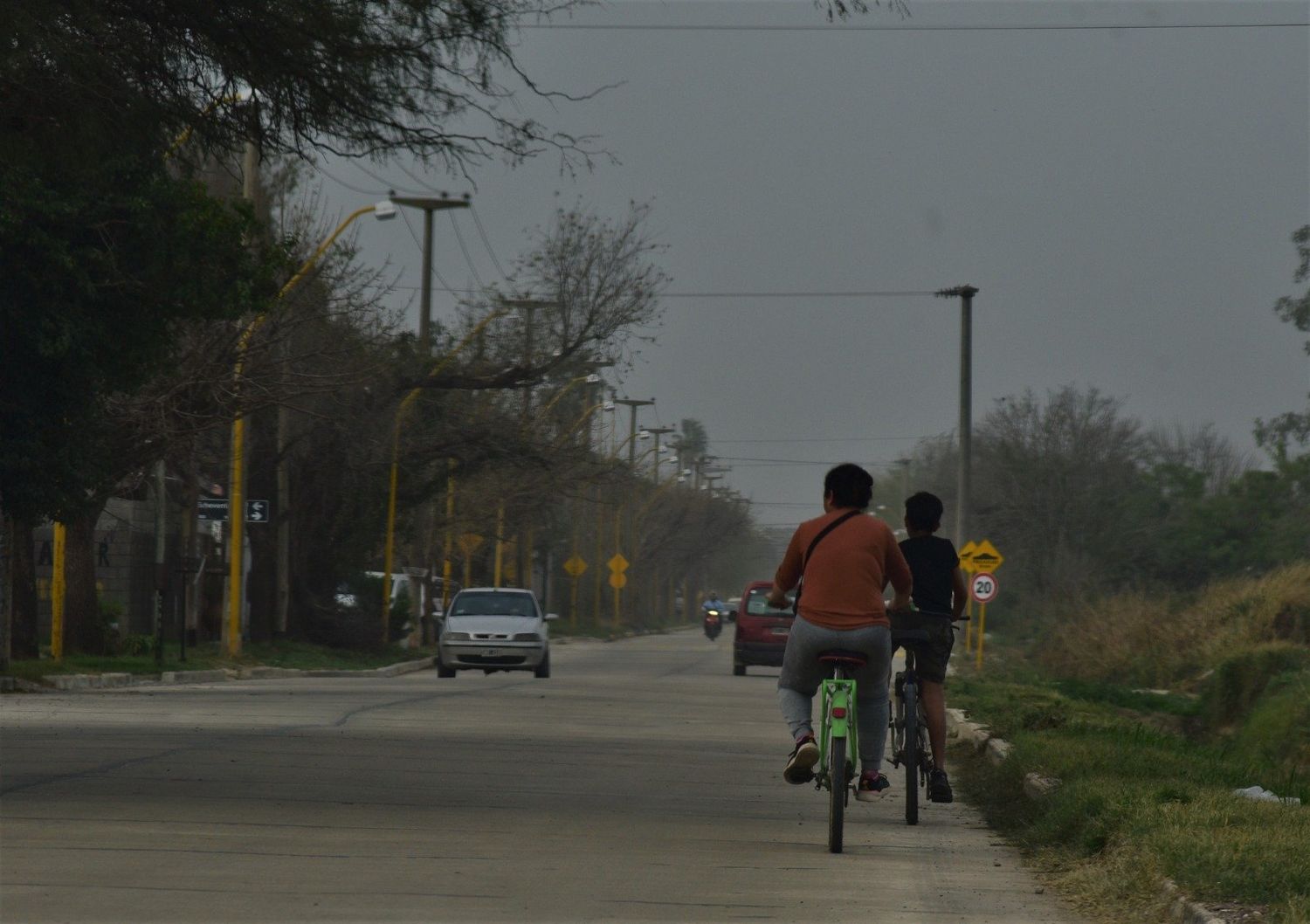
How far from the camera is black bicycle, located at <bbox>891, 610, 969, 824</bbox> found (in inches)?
471

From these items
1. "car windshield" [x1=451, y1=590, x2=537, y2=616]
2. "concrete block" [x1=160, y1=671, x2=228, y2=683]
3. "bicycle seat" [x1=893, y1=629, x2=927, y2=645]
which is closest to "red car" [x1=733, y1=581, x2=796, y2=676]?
"car windshield" [x1=451, y1=590, x2=537, y2=616]

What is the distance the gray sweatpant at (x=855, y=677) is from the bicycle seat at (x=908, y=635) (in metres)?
0.92

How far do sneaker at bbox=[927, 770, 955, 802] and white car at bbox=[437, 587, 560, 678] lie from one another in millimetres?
23296

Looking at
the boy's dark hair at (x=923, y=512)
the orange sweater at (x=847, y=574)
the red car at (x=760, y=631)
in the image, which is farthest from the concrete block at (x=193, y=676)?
the orange sweater at (x=847, y=574)

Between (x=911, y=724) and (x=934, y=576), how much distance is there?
0.89m

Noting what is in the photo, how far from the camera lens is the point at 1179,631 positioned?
128 feet

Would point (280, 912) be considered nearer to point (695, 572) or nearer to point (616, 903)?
point (616, 903)

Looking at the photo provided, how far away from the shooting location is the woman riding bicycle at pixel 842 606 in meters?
10.6

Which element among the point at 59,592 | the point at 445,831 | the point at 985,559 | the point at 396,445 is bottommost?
the point at 445,831

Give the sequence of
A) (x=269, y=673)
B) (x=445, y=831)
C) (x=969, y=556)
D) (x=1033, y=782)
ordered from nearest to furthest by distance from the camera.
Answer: (x=445, y=831)
(x=1033, y=782)
(x=269, y=673)
(x=969, y=556)

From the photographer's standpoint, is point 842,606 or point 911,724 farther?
point 911,724

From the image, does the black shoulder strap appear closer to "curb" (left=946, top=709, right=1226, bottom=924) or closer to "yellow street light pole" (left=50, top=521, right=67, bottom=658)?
"curb" (left=946, top=709, right=1226, bottom=924)

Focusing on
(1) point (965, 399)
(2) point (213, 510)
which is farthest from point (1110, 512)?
(2) point (213, 510)

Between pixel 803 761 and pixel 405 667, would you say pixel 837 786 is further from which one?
pixel 405 667
